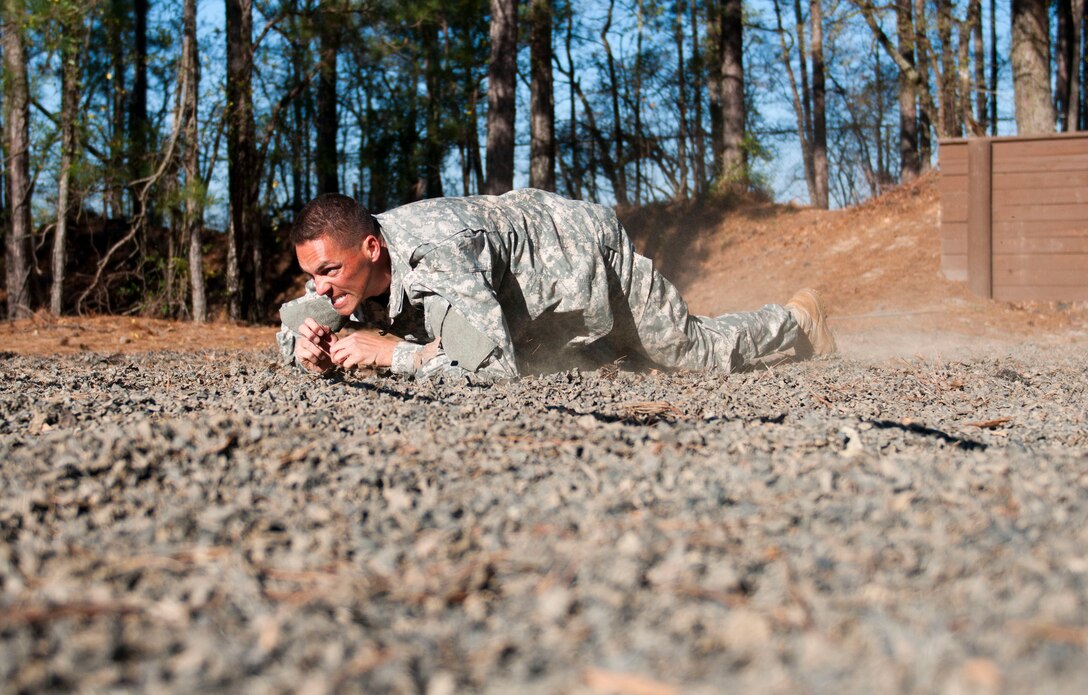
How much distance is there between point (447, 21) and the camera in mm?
14922

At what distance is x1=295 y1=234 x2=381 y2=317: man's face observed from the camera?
3.59m

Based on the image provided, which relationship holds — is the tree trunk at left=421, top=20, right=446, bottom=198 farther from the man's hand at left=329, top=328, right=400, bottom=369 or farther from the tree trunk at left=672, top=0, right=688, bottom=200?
the man's hand at left=329, top=328, right=400, bottom=369

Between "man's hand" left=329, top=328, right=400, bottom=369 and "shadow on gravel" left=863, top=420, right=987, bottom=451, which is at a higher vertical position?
"man's hand" left=329, top=328, right=400, bottom=369

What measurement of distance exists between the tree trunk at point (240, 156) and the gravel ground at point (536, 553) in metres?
7.31

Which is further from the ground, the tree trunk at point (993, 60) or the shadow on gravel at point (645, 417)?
the tree trunk at point (993, 60)

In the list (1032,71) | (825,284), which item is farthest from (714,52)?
(825,284)

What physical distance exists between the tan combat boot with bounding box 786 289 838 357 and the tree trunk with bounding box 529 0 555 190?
6.56 m

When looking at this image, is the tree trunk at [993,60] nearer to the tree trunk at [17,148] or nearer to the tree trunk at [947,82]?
the tree trunk at [947,82]

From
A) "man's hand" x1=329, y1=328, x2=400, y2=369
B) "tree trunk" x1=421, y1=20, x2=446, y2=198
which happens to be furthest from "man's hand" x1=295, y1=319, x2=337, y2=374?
"tree trunk" x1=421, y1=20, x2=446, y2=198

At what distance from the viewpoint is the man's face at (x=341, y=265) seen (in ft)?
11.8

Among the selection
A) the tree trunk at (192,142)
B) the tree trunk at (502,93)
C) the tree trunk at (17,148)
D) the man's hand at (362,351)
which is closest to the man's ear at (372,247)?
the man's hand at (362,351)

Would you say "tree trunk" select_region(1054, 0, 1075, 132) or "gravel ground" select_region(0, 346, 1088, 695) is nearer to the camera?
"gravel ground" select_region(0, 346, 1088, 695)

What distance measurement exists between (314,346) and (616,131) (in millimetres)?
16387

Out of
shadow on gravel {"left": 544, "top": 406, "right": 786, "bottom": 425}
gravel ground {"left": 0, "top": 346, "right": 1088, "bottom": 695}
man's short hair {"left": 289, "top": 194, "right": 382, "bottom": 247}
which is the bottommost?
gravel ground {"left": 0, "top": 346, "right": 1088, "bottom": 695}
